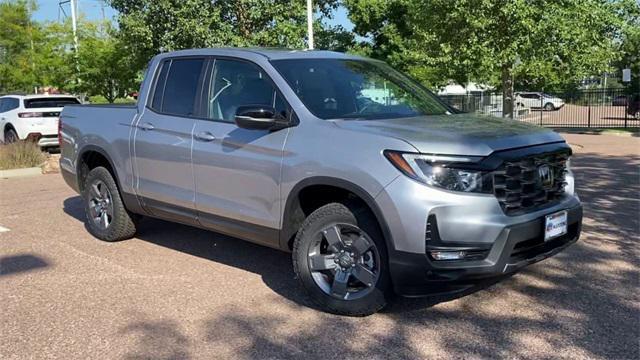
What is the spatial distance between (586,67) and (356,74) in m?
11.1

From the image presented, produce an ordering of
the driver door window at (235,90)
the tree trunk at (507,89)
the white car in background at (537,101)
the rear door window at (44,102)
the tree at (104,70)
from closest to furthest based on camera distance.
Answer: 1. the driver door window at (235,90)
2. the tree trunk at (507,89)
3. the rear door window at (44,102)
4. the tree at (104,70)
5. the white car in background at (537,101)

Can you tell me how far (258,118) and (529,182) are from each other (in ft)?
6.23

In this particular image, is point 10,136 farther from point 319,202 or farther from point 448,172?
point 448,172

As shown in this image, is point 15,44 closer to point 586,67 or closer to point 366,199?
point 586,67

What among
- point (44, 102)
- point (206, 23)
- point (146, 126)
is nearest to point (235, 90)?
point (146, 126)

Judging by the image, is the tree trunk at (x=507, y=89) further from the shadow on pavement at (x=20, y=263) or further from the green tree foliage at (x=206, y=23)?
the shadow on pavement at (x=20, y=263)

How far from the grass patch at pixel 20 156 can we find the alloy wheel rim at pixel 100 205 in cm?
730

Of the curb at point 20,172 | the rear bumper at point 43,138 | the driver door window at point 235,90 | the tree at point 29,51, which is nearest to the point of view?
the driver door window at point 235,90

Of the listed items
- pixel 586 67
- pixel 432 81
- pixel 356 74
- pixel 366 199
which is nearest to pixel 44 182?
pixel 356 74

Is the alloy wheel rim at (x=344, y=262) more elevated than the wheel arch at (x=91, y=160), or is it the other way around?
the wheel arch at (x=91, y=160)

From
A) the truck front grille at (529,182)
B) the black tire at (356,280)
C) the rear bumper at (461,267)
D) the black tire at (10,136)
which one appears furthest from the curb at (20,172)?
the truck front grille at (529,182)

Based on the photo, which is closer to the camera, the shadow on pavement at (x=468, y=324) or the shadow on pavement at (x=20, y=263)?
the shadow on pavement at (x=468, y=324)

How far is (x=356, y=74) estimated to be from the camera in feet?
17.3

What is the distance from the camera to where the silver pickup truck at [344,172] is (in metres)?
3.85
